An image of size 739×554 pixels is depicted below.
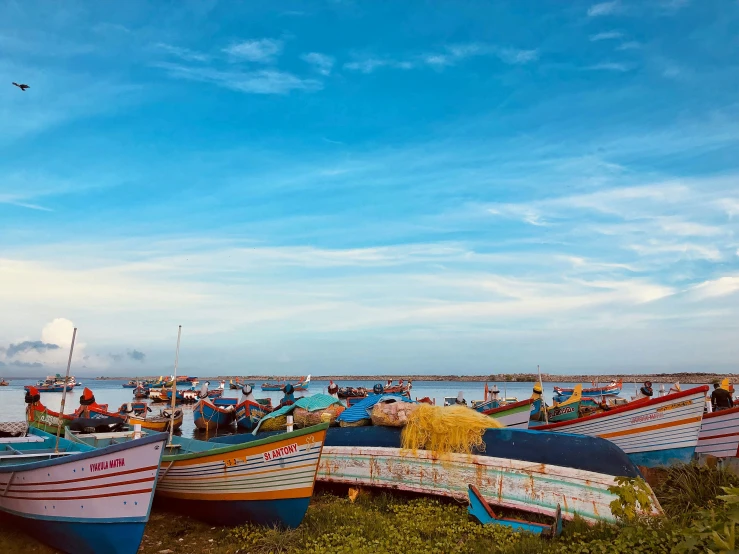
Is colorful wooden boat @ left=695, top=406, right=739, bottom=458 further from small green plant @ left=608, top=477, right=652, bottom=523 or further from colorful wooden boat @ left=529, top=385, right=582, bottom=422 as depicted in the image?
colorful wooden boat @ left=529, top=385, right=582, bottom=422

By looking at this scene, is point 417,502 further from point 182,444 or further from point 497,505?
point 182,444

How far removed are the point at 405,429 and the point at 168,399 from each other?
208 feet

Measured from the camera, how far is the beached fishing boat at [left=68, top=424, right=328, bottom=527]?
9344 millimetres

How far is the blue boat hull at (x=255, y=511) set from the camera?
9.57 meters

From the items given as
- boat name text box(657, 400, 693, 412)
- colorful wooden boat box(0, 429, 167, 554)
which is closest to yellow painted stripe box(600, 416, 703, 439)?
boat name text box(657, 400, 693, 412)

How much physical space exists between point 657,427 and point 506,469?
6.17 m

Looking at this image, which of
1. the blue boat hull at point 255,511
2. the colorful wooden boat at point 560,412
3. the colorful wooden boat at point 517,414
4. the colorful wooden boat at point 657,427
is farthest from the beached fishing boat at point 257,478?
the colorful wooden boat at point 560,412

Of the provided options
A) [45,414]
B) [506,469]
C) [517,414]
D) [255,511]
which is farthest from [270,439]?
[45,414]

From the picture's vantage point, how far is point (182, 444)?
1376cm

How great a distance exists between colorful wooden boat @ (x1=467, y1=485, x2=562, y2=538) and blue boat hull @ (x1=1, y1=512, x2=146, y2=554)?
551cm

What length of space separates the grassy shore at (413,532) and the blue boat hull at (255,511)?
0.16m

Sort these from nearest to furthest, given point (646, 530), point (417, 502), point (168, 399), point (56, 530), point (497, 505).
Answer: point (646, 530), point (56, 530), point (497, 505), point (417, 502), point (168, 399)

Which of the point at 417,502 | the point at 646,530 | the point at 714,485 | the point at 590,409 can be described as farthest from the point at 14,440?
the point at 590,409

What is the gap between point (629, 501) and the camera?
790 cm
